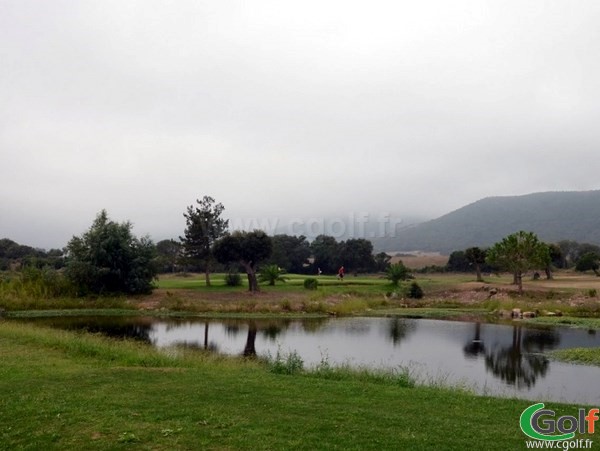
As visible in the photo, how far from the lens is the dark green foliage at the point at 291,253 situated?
91100mm

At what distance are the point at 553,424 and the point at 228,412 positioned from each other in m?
6.39

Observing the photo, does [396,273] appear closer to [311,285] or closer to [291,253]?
[311,285]

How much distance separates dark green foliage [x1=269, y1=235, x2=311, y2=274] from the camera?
91100 mm

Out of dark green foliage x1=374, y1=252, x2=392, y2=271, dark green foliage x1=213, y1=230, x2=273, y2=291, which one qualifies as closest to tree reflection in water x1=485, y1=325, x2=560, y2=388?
dark green foliage x1=213, y1=230, x2=273, y2=291

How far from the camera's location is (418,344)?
91.4 ft

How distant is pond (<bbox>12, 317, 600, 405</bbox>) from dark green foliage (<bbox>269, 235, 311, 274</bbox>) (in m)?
53.2

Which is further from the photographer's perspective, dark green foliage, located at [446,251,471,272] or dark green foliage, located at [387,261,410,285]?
dark green foliage, located at [446,251,471,272]

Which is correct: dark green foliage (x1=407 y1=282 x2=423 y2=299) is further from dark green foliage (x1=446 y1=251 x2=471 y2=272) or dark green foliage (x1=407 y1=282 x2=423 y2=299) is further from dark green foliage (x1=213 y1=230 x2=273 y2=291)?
dark green foliage (x1=446 y1=251 x2=471 y2=272)

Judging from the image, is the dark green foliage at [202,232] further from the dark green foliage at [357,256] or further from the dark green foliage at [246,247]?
the dark green foliage at [357,256]

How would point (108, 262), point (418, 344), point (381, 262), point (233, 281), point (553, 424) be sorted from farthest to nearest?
point (381, 262)
point (233, 281)
point (108, 262)
point (418, 344)
point (553, 424)

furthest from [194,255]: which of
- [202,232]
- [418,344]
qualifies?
[418,344]

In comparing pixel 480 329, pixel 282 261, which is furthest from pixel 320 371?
pixel 282 261

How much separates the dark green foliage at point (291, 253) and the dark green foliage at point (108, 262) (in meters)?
42.9

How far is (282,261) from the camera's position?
9075cm
